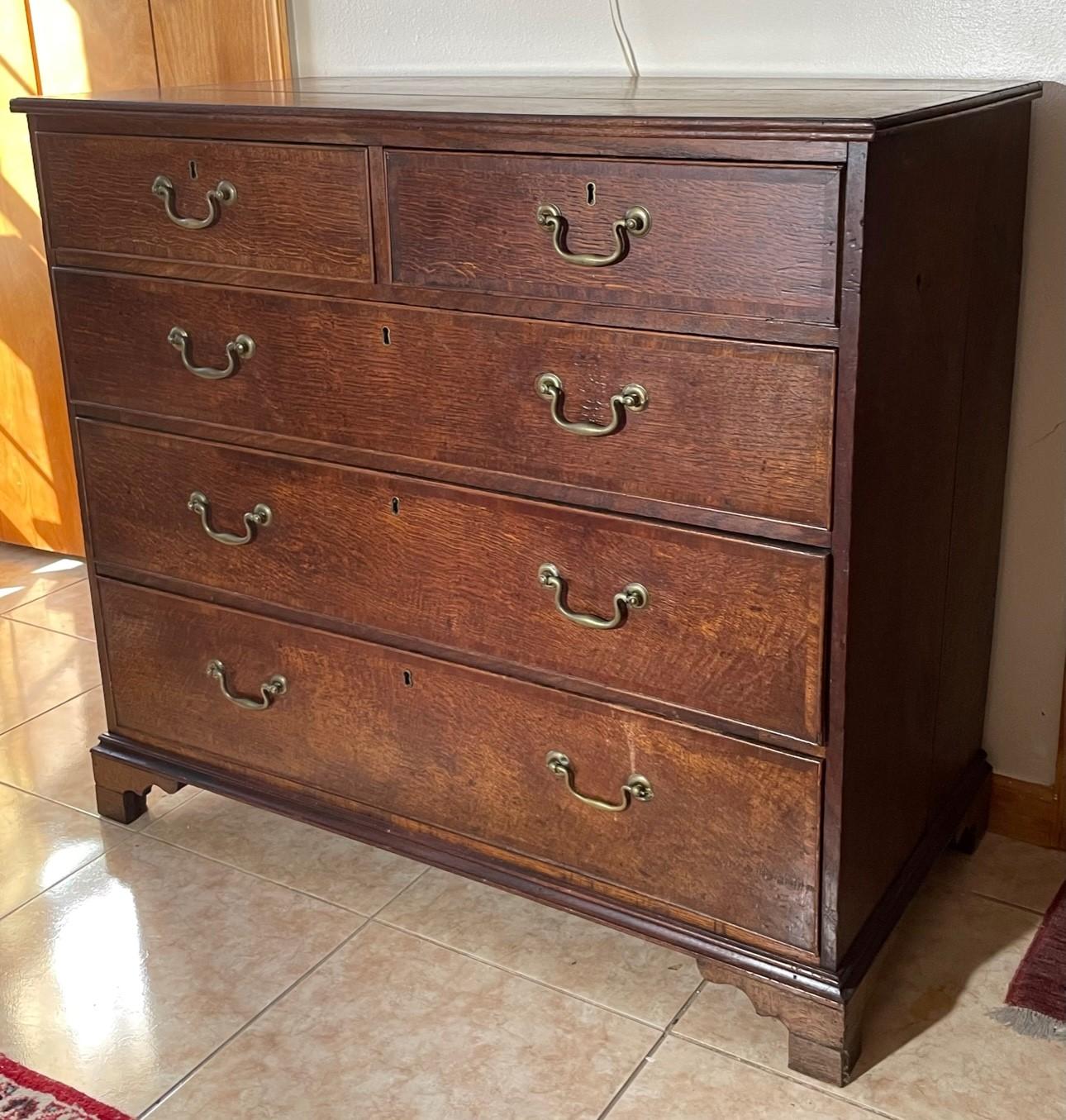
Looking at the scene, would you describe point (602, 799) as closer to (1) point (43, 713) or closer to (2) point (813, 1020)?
(2) point (813, 1020)

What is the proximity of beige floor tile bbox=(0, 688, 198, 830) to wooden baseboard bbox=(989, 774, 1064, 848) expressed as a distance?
1166 millimetres

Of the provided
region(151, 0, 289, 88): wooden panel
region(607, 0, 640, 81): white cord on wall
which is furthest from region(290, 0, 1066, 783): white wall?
region(151, 0, 289, 88): wooden panel

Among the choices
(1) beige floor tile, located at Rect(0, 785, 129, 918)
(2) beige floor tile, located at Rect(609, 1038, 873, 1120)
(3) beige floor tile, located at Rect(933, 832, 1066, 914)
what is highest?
(1) beige floor tile, located at Rect(0, 785, 129, 918)

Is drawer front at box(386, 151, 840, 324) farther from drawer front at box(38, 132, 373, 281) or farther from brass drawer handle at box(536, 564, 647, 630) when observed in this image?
brass drawer handle at box(536, 564, 647, 630)

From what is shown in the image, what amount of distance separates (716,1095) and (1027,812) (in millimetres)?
678

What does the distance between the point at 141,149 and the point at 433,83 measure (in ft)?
1.39

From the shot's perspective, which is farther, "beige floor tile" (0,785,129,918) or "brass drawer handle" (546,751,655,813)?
"beige floor tile" (0,785,129,918)

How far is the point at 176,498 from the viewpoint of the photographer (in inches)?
70.2

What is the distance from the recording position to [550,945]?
174 centimetres

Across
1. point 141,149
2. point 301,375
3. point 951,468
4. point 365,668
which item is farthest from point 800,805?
point 141,149

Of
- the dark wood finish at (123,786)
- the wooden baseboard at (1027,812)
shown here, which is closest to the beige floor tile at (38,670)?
the dark wood finish at (123,786)

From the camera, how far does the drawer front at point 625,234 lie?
→ 1.24m

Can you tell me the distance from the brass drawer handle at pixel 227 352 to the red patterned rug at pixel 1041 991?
1148 mm

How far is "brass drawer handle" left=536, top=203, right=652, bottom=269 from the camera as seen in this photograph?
1310 millimetres
